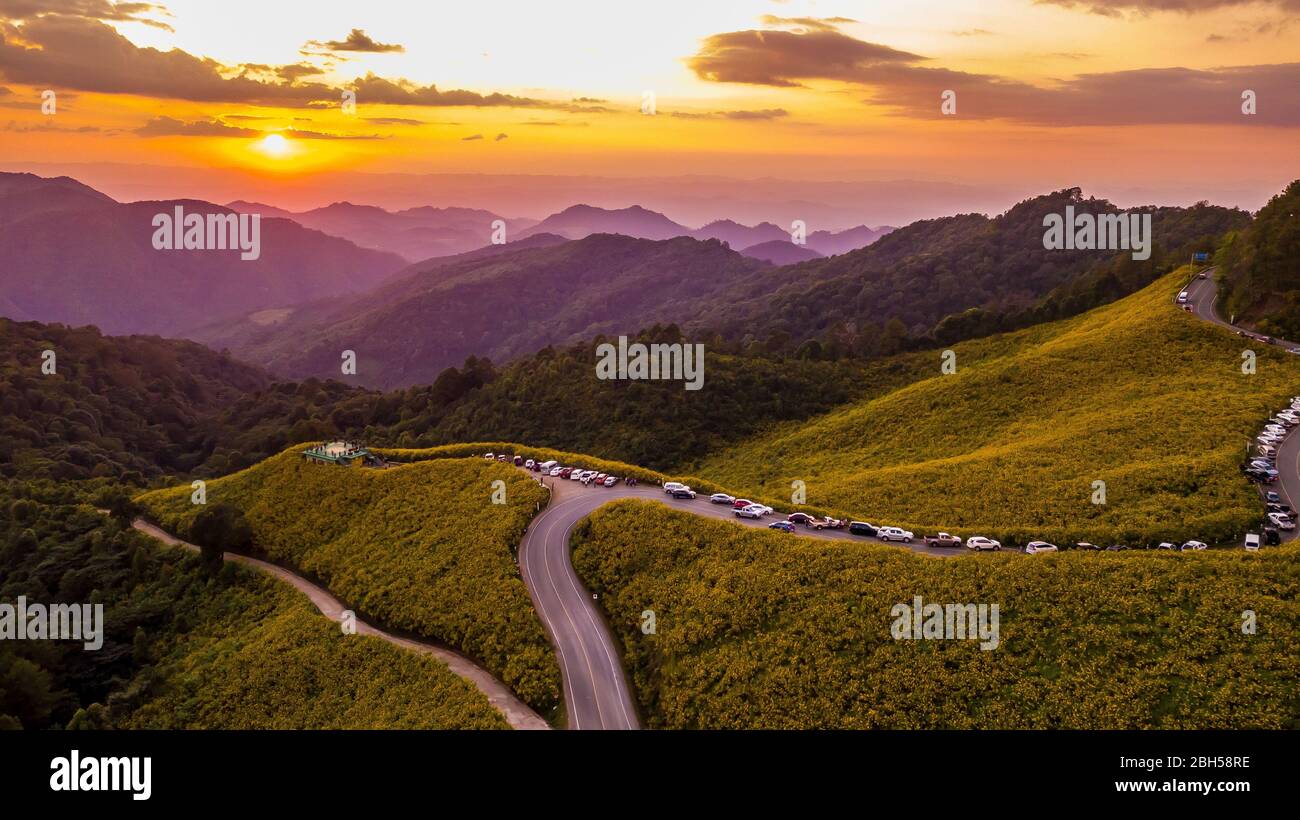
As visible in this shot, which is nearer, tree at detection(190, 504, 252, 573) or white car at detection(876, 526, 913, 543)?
white car at detection(876, 526, 913, 543)

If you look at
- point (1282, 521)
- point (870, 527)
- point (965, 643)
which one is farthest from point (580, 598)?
point (1282, 521)

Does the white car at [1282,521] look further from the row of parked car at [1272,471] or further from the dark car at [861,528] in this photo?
the dark car at [861,528]

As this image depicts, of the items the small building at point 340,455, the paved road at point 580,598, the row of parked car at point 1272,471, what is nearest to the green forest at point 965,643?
the paved road at point 580,598

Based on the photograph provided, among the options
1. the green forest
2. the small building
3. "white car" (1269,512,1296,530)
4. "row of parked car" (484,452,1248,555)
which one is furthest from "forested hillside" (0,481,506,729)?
"white car" (1269,512,1296,530)

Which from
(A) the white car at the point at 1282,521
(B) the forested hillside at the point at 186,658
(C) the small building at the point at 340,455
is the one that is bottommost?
(B) the forested hillside at the point at 186,658

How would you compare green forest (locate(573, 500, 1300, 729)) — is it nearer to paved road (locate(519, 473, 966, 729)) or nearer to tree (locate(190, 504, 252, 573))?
paved road (locate(519, 473, 966, 729))

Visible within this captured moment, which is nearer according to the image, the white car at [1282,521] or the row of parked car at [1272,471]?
the row of parked car at [1272,471]

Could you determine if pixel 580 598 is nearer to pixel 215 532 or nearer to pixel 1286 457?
pixel 215 532
